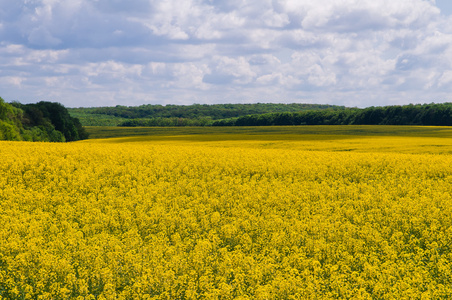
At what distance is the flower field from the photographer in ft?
38.7

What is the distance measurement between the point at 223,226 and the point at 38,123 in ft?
264

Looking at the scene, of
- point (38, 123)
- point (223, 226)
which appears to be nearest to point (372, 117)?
point (38, 123)

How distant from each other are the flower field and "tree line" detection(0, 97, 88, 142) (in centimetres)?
4034

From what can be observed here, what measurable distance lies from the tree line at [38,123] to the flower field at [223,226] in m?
40.3

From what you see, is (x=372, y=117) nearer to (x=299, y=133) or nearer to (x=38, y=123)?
(x=299, y=133)

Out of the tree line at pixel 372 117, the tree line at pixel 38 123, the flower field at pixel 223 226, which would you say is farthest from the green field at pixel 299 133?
the flower field at pixel 223 226

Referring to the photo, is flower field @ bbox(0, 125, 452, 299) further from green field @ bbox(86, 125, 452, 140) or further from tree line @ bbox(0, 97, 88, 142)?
tree line @ bbox(0, 97, 88, 142)

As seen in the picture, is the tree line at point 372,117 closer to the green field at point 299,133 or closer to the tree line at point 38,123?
the green field at point 299,133

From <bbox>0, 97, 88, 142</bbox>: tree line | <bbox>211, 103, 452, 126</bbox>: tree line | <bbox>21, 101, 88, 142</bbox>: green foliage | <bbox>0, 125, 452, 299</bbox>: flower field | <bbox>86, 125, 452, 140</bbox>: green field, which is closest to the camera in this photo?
<bbox>0, 125, 452, 299</bbox>: flower field

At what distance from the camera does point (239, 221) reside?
57.0ft

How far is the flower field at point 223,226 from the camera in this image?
38.7ft

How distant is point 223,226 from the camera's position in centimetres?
1644

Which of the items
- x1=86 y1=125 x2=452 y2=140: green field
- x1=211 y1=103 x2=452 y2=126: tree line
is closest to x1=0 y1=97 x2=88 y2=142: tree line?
x1=86 y1=125 x2=452 y2=140: green field

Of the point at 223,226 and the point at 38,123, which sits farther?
the point at 38,123
